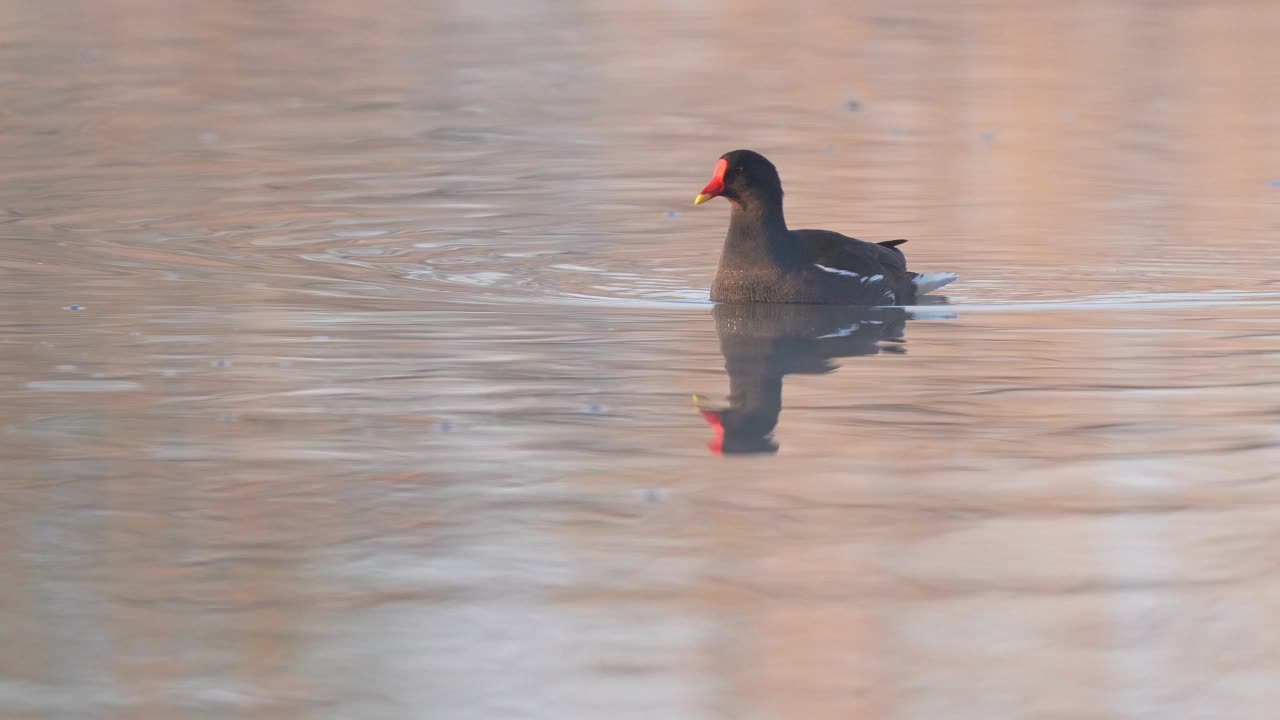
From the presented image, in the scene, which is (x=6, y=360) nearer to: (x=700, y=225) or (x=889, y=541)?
(x=889, y=541)

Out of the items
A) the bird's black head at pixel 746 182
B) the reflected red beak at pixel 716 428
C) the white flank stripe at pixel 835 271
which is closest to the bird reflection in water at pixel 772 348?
the reflected red beak at pixel 716 428

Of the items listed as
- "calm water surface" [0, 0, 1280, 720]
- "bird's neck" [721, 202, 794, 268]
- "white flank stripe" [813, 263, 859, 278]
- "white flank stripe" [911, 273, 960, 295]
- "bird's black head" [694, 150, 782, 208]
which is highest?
"bird's black head" [694, 150, 782, 208]

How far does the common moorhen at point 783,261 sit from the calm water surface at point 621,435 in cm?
17

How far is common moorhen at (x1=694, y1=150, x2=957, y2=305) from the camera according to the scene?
9.38 m

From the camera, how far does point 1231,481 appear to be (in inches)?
235

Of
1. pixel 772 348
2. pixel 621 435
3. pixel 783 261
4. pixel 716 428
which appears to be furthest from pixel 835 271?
pixel 621 435

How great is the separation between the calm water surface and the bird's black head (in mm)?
567

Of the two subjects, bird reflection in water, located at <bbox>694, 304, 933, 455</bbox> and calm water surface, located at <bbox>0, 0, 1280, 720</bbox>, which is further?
bird reflection in water, located at <bbox>694, 304, 933, 455</bbox>

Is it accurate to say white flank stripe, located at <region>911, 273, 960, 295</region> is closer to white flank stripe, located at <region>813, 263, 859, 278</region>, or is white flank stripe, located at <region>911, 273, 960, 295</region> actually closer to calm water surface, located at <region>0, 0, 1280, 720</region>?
calm water surface, located at <region>0, 0, 1280, 720</region>

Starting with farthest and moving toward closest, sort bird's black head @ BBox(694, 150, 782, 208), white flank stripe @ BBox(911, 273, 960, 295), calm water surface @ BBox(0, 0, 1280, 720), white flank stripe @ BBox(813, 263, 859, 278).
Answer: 1. bird's black head @ BBox(694, 150, 782, 208)
2. white flank stripe @ BBox(911, 273, 960, 295)
3. white flank stripe @ BBox(813, 263, 859, 278)
4. calm water surface @ BBox(0, 0, 1280, 720)

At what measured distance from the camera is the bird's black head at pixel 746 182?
9.62 metres

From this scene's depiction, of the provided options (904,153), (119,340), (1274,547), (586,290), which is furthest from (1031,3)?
(1274,547)

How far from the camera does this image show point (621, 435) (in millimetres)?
6621

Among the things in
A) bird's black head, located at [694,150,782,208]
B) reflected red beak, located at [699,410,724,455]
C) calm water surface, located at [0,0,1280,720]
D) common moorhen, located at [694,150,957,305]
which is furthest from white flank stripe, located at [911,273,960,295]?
reflected red beak, located at [699,410,724,455]
